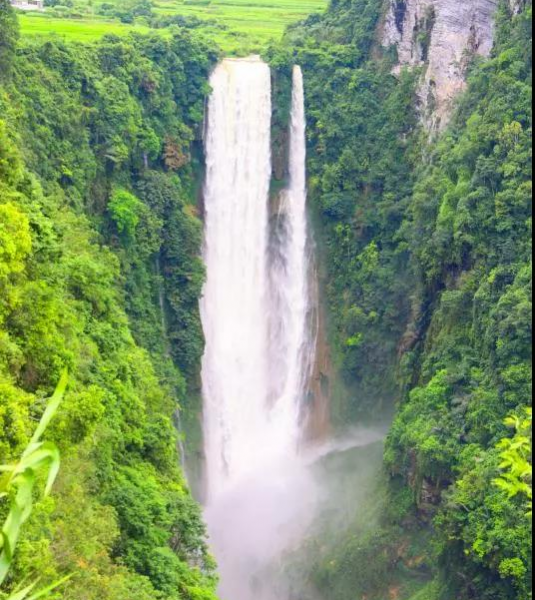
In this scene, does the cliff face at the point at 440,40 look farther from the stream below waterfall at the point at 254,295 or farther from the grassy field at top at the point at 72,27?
the grassy field at top at the point at 72,27

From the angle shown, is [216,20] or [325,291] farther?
[216,20]

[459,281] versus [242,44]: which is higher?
[242,44]

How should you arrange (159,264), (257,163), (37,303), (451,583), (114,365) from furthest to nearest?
(257,163), (159,264), (451,583), (114,365), (37,303)

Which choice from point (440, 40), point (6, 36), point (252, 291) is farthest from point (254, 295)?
point (6, 36)

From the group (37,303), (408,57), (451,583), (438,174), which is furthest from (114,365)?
(408,57)

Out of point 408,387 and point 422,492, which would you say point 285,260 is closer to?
point 408,387

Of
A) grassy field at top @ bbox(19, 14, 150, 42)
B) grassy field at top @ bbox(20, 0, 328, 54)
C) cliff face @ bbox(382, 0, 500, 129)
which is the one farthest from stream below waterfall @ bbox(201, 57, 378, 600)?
grassy field at top @ bbox(19, 14, 150, 42)

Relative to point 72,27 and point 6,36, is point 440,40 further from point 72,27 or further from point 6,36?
point 6,36
